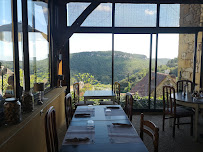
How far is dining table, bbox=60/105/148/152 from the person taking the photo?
1.48 meters

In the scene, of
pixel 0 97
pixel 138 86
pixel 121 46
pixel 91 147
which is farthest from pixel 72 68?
pixel 91 147

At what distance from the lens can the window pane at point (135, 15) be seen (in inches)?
188

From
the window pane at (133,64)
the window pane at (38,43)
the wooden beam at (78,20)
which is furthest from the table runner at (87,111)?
the window pane at (133,64)

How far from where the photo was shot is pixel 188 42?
5.04 meters

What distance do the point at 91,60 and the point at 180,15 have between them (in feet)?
9.28

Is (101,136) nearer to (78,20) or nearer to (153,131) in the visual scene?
(153,131)

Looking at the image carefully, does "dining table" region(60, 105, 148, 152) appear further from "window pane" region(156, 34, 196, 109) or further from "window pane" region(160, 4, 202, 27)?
"window pane" region(160, 4, 202, 27)

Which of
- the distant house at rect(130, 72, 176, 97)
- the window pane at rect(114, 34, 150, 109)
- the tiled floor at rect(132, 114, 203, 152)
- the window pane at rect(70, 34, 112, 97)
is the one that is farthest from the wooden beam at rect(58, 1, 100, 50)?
the tiled floor at rect(132, 114, 203, 152)

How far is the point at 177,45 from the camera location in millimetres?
5000

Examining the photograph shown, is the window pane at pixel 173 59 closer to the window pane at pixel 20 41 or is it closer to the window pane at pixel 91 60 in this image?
the window pane at pixel 91 60

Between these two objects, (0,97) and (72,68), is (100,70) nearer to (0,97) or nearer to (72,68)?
(72,68)

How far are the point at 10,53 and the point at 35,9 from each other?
4.19 ft

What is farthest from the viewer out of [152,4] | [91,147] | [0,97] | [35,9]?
[152,4]

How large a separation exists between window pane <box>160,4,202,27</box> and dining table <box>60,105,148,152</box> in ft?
11.7
